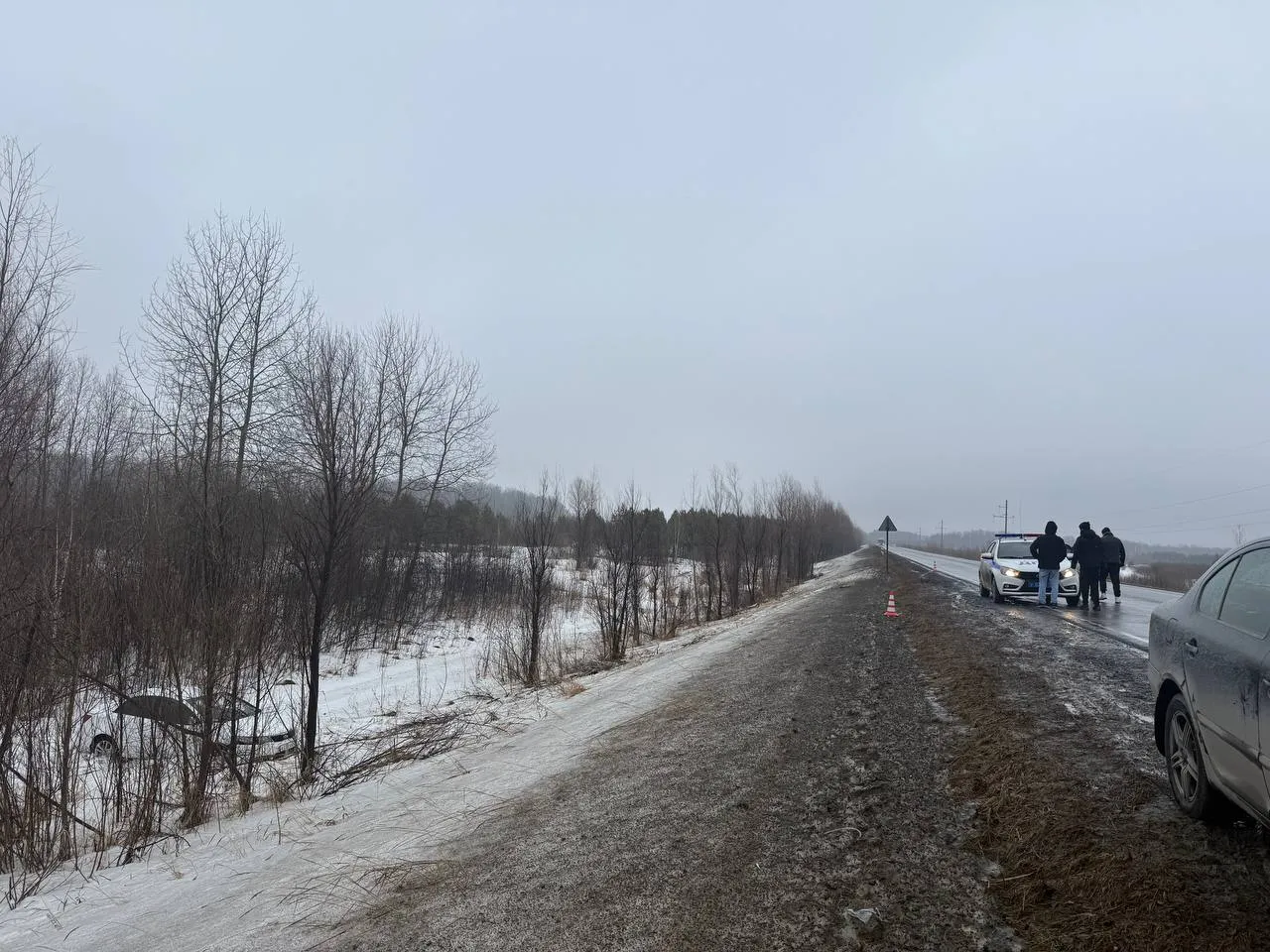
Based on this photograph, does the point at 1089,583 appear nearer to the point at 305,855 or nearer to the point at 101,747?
the point at 305,855

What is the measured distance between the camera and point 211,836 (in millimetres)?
6652

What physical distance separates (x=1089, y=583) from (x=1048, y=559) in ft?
3.35

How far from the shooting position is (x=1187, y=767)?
13.1ft

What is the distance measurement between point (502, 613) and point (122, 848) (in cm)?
1971

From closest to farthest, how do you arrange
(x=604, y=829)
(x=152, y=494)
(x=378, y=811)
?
(x=604, y=829) < (x=378, y=811) < (x=152, y=494)

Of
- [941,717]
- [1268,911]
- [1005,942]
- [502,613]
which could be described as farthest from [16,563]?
[502,613]

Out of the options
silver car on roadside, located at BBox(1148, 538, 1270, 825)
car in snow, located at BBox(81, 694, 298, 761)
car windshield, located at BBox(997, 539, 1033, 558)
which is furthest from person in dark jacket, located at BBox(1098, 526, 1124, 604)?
car in snow, located at BBox(81, 694, 298, 761)

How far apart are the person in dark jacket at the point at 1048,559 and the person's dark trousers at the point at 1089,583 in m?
0.55

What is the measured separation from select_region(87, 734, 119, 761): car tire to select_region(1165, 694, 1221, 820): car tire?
9260 millimetres

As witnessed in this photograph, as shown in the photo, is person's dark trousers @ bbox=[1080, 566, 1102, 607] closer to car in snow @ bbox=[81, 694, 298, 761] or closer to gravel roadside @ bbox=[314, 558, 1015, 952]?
gravel roadside @ bbox=[314, 558, 1015, 952]

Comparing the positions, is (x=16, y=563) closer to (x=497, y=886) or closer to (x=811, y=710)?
(x=497, y=886)

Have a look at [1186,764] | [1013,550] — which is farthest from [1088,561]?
[1186,764]

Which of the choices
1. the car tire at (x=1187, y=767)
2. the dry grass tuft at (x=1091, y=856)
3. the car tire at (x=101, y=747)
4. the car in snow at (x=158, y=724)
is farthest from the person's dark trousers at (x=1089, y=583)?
the car tire at (x=101, y=747)

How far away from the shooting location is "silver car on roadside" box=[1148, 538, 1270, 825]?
122 inches
